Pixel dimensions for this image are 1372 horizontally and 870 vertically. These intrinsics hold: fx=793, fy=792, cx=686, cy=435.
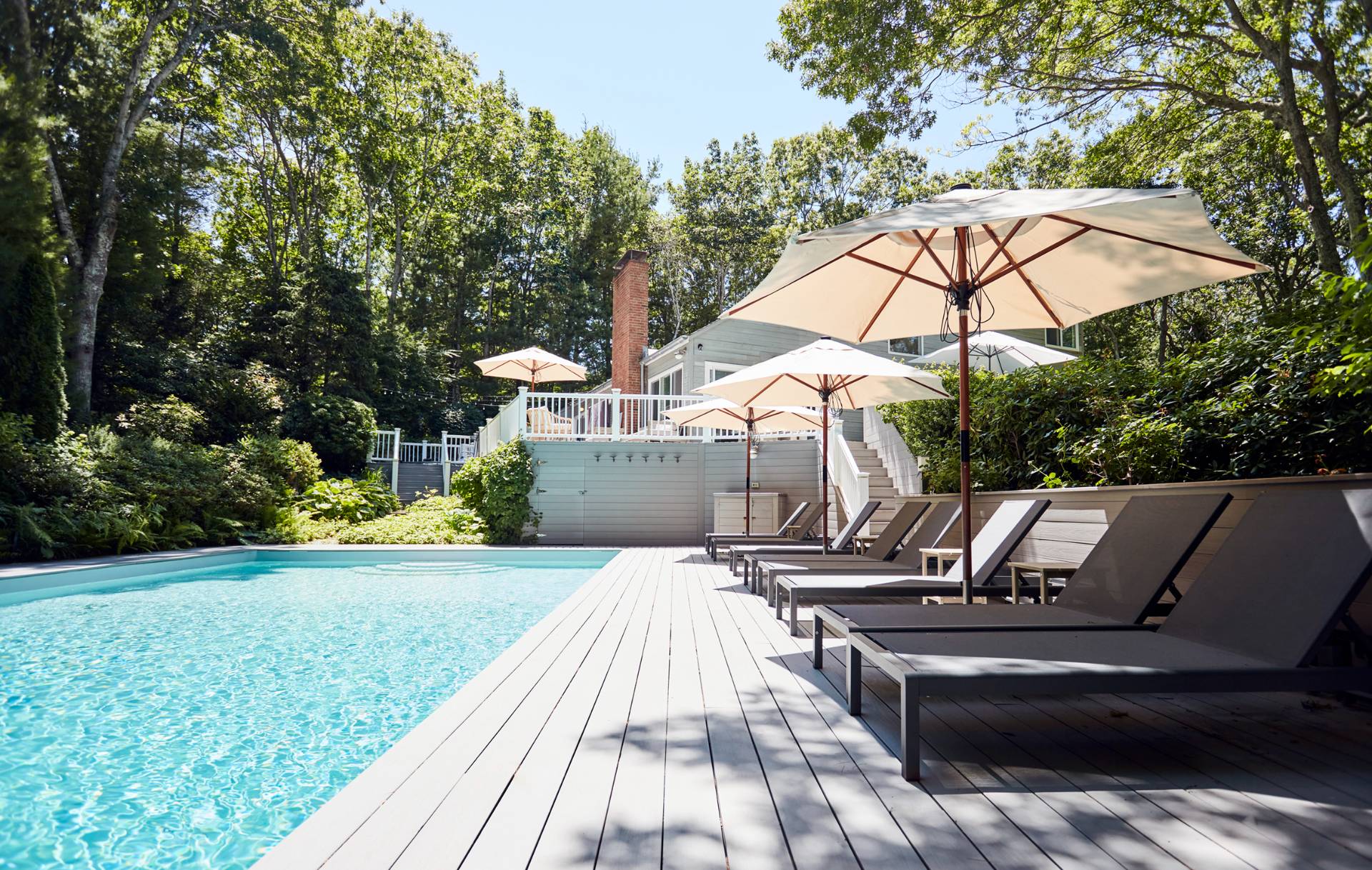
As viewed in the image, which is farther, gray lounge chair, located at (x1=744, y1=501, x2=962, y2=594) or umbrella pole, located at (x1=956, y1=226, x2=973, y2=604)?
gray lounge chair, located at (x1=744, y1=501, x2=962, y2=594)

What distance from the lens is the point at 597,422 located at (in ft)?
50.3

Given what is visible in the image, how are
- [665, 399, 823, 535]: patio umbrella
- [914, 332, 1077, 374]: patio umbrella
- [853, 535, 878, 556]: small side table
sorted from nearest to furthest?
[853, 535, 878, 556]: small side table, [914, 332, 1077, 374]: patio umbrella, [665, 399, 823, 535]: patio umbrella

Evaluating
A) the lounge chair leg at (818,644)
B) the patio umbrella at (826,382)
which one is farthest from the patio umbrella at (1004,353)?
the lounge chair leg at (818,644)

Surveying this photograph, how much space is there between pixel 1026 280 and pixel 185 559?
441 inches

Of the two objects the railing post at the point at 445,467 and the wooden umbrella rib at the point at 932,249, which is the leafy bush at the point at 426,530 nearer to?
the railing post at the point at 445,467

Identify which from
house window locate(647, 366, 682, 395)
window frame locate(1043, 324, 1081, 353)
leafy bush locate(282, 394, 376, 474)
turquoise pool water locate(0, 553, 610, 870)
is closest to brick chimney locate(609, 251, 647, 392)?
house window locate(647, 366, 682, 395)

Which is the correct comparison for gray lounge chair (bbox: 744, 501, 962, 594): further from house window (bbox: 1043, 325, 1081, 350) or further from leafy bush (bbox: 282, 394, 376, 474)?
house window (bbox: 1043, 325, 1081, 350)

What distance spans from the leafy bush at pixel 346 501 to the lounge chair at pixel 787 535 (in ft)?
26.0

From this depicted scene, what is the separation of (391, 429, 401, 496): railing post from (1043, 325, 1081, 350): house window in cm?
1744

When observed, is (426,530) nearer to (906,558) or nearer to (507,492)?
(507,492)

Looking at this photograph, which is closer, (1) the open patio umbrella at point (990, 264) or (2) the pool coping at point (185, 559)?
(1) the open patio umbrella at point (990, 264)

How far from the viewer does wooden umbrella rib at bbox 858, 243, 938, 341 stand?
4879mm

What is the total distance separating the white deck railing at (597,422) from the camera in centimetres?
1461

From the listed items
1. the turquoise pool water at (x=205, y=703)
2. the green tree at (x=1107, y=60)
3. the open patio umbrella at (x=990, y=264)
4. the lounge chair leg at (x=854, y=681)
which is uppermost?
the green tree at (x=1107, y=60)
